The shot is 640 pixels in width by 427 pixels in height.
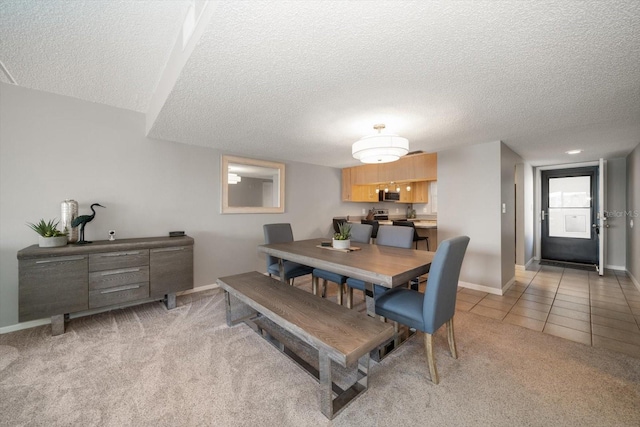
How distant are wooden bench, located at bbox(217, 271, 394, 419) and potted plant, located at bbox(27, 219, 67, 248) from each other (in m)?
1.80

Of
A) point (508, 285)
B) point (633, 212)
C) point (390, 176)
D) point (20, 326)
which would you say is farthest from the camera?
point (390, 176)

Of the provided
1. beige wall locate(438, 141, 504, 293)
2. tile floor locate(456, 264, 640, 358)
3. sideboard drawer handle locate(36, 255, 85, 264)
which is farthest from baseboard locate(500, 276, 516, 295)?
sideboard drawer handle locate(36, 255, 85, 264)

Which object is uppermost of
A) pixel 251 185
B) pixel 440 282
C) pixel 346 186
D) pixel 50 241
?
pixel 346 186

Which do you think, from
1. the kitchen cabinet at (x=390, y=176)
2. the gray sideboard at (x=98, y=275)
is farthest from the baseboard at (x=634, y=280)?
the gray sideboard at (x=98, y=275)

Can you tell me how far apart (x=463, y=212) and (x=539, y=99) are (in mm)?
1973

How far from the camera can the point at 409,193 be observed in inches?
246

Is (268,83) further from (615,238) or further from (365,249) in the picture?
(615,238)

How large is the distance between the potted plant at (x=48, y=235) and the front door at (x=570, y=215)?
8.25 metres

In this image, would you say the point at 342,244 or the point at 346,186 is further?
the point at 346,186

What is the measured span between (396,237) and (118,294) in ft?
10.6

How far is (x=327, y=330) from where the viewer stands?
1.56 meters

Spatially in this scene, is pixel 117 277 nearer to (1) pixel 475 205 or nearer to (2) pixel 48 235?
(2) pixel 48 235

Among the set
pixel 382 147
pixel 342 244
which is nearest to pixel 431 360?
pixel 342 244

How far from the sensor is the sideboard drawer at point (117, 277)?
2.49m
